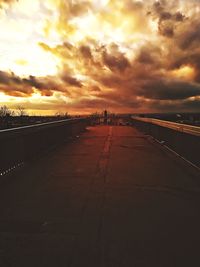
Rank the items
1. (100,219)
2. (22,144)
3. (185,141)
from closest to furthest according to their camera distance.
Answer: (100,219) → (22,144) → (185,141)

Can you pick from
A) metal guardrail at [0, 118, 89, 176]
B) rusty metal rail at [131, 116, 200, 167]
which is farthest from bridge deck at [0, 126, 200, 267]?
rusty metal rail at [131, 116, 200, 167]

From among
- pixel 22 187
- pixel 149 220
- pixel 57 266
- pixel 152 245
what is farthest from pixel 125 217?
pixel 22 187

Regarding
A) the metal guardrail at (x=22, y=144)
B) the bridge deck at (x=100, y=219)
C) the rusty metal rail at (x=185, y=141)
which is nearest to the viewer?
the bridge deck at (x=100, y=219)

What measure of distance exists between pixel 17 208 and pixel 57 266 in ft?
7.99

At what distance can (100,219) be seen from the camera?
5.11m

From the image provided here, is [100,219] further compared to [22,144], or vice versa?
[22,144]

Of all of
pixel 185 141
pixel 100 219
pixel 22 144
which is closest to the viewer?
pixel 100 219

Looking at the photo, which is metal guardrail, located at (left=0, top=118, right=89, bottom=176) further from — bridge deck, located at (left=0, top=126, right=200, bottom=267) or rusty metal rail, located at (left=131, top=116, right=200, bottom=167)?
rusty metal rail, located at (left=131, top=116, right=200, bottom=167)

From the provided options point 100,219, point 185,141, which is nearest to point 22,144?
point 185,141

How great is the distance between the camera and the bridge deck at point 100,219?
3826mm

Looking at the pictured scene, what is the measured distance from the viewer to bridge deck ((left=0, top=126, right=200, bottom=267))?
3.83m

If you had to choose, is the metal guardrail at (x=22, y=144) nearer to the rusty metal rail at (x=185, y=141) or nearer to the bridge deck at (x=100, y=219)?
the bridge deck at (x=100, y=219)

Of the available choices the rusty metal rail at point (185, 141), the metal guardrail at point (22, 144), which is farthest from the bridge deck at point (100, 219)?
the rusty metal rail at point (185, 141)

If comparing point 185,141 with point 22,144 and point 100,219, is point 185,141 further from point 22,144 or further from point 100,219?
point 100,219
